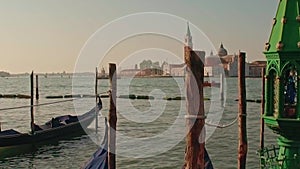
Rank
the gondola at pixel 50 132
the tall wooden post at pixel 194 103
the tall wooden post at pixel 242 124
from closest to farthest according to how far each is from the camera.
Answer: the tall wooden post at pixel 194 103 → the tall wooden post at pixel 242 124 → the gondola at pixel 50 132

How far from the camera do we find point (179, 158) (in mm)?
13266

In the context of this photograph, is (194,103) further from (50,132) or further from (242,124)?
(50,132)

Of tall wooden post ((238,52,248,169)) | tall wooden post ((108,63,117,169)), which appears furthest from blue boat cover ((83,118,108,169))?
tall wooden post ((238,52,248,169))

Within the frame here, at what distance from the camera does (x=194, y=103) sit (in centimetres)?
420

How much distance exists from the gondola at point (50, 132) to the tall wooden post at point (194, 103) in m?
10.7

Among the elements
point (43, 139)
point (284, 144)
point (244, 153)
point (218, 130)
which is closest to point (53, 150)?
point (43, 139)

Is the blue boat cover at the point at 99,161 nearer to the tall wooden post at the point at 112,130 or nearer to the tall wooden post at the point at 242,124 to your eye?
the tall wooden post at the point at 112,130

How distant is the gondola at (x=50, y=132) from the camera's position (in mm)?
14055

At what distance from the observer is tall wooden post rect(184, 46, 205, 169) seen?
4.18m

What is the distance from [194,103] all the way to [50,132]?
12.6 meters

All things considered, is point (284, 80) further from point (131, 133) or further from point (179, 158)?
point (131, 133)

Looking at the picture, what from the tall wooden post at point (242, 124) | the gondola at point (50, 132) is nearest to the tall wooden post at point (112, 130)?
the tall wooden post at point (242, 124)

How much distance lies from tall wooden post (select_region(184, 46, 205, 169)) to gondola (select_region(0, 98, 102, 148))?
1069 cm

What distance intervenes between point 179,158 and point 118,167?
81.7 inches
